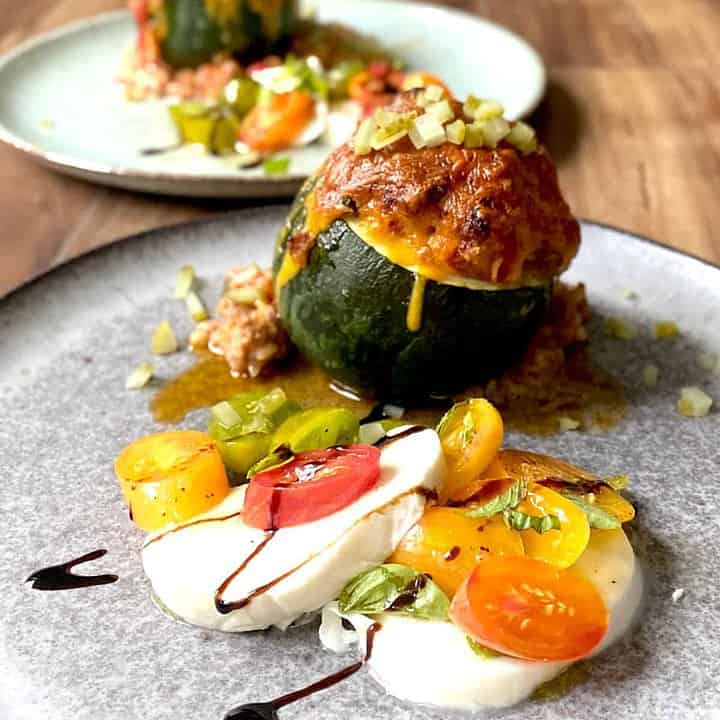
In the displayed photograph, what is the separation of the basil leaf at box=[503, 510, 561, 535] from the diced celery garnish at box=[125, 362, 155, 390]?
3.46 ft

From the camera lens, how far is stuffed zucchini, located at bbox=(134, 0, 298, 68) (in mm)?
4172

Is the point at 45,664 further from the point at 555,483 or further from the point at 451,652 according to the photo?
the point at 555,483

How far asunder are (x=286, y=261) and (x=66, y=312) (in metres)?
0.61

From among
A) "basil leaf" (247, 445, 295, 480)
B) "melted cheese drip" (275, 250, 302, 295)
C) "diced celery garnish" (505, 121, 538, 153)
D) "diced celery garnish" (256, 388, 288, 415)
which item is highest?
"diced celery garnish" (505, 121, 538, 153)

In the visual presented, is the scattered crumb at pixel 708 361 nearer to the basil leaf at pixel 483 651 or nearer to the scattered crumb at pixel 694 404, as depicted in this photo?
the scattered crumb at pixel 694 404

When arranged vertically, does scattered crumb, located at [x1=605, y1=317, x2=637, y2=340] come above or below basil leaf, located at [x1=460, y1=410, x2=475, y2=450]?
below

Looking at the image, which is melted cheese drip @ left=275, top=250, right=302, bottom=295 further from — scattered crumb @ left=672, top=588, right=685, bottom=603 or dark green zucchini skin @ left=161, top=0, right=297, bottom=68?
dark green zucchini skin @ left=161, top=0, right=297, bottom=68

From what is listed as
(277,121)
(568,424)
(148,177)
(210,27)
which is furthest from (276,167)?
(568,424)

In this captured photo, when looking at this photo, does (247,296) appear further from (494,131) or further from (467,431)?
(467,431)

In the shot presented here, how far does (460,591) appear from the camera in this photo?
1.69m

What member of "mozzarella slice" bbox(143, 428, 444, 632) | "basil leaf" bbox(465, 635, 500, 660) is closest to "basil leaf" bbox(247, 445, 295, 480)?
"mozzarella slice" bbox(143, 428, 444, 632)

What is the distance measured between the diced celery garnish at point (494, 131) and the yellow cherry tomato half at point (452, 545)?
866mm

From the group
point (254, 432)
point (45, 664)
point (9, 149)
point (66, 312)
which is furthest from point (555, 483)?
point (9, 149)

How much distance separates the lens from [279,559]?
1773 millimetres
